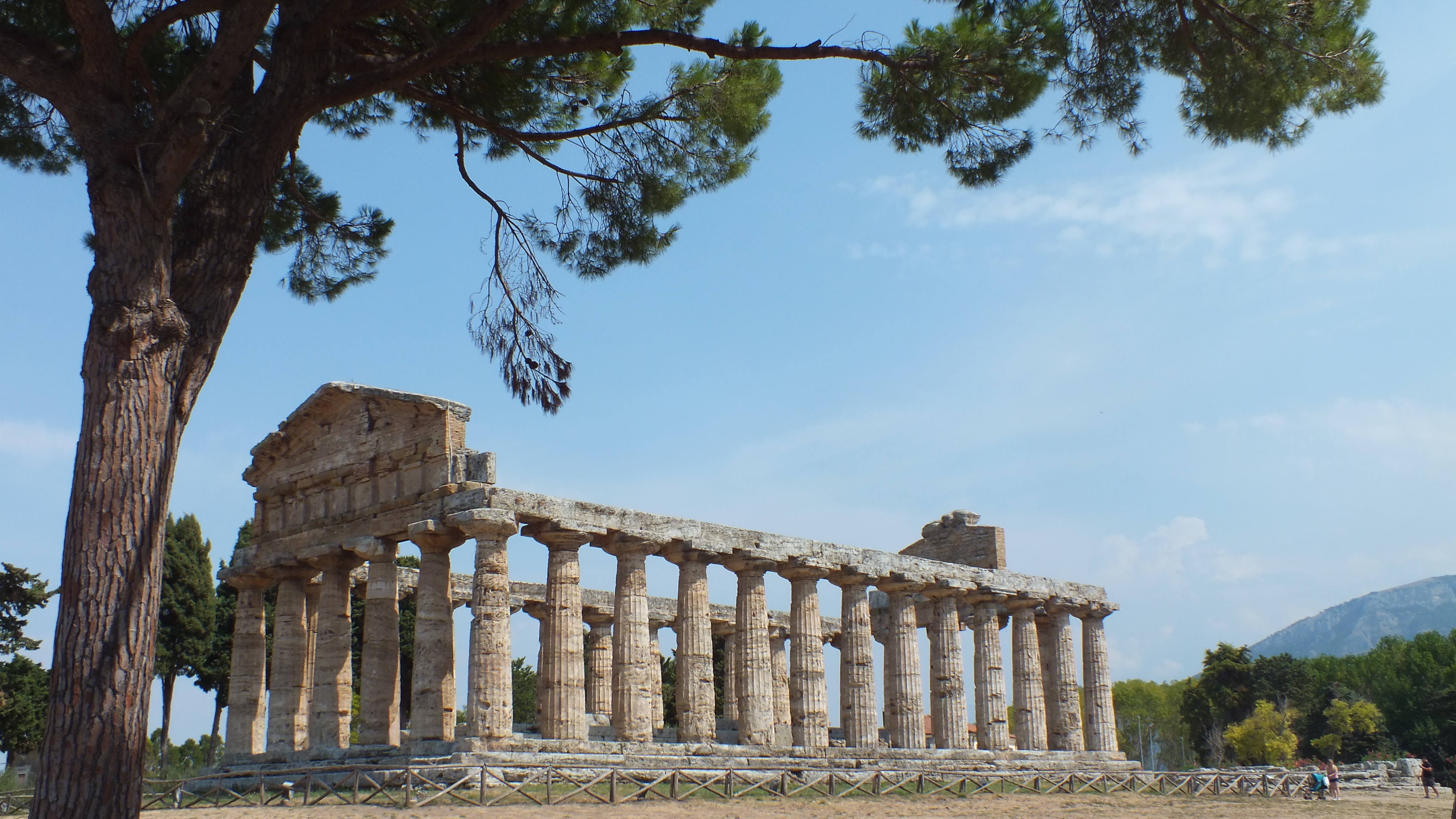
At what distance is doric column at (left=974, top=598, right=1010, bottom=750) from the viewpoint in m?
30.9

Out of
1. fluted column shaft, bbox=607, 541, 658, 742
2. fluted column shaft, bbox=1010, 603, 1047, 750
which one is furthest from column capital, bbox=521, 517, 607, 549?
fluted column shaft, bbox=1010, 603, 1047, 750

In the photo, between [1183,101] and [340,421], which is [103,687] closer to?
[1183,101]

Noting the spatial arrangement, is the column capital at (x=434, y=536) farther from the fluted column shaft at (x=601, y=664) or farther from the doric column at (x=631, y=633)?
the fluted column shaft at (x=601, y=664)

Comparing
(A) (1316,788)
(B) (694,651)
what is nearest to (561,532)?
(B) (694,651)

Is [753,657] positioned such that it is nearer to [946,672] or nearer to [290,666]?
[946,672]

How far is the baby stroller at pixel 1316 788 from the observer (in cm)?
2923

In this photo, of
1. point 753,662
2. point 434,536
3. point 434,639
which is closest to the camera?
point 434,639

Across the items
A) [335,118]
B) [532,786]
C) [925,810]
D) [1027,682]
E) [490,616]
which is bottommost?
[925,810]

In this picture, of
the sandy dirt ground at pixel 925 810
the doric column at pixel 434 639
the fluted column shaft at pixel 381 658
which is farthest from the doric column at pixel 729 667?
the sandy dirt ground at pixel 925 810

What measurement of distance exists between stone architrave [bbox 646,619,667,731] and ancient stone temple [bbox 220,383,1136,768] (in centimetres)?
20

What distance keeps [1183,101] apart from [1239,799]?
16.7 metres

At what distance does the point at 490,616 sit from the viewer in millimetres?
21734

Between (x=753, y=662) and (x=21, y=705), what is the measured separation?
19.1m

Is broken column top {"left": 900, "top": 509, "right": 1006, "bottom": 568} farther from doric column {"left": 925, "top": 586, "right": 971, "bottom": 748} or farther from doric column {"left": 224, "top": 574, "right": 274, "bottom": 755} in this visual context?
doric column {"left": 224, "top": 574, "right": 274, "bottom": 755}
